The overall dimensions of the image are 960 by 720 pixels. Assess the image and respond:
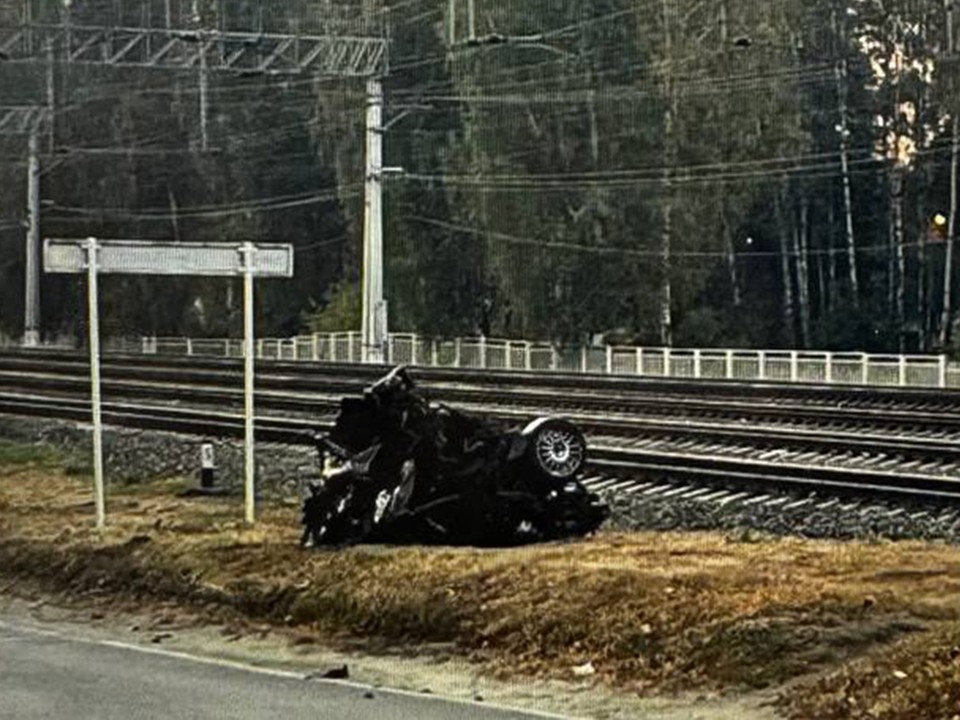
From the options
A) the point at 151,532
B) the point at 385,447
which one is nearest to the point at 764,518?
the point at 385,447

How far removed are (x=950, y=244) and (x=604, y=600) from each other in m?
42.5

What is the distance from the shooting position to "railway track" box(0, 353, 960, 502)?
58.2 ft

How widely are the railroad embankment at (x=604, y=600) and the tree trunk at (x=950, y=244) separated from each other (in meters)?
37.8

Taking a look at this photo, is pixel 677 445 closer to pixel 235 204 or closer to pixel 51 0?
pixel 51 0

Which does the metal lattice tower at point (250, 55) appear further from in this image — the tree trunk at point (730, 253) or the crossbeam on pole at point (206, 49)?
the tree trunk at point (730, 253)

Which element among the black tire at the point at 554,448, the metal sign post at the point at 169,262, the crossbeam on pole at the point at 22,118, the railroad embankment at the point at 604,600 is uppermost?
the crossbeam on pole at the point at 22,118

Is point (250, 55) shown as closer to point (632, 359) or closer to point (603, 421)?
point (632, 359)

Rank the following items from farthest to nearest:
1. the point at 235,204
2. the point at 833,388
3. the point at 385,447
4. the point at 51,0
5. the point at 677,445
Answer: the point at 235,204, the point at 51,0, the point at 833,388, the point at 677,445, the point at 385,447

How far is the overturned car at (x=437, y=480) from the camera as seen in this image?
13.9m

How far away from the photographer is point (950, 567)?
1191 cm

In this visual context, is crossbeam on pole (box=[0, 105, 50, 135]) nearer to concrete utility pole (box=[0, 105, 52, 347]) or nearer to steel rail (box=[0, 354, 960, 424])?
concrete utility pole (box=[0, 105, 52, 347])

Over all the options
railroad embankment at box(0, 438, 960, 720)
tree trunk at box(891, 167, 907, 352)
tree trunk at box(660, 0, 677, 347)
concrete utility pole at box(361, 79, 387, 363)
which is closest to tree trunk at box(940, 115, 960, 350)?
tree trunk at box(891, 167, 907, 352)

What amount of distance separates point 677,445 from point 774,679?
38.1ft

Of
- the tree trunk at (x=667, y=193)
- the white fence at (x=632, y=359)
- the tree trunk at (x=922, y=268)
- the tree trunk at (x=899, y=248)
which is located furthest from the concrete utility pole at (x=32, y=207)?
the tree trunk at (x=922, y=268)
